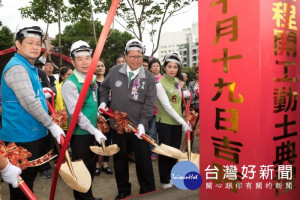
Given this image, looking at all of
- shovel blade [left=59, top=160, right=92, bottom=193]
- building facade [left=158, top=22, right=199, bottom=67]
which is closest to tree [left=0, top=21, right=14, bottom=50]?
shovel blade [left=59, top=160, right=92, bottom=193]

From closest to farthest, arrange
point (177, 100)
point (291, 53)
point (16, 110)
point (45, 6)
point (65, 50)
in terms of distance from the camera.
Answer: point (291, 53)
point (16, 110)
point (177, 100)
point (45, 6)
point (65, 50)

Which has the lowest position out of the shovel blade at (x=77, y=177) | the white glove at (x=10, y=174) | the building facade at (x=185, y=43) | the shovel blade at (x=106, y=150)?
the shovel blade at (x=77, y=177)

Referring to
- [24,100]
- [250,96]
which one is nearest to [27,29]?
[24,100]

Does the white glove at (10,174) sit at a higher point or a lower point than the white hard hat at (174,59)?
lower

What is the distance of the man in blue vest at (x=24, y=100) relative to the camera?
6.08ft

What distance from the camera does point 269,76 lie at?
1.43m

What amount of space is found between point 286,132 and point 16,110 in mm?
1929

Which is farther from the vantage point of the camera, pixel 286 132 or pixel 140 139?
pixel 140 139

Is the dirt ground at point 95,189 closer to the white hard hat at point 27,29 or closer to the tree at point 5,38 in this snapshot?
the white hard hat at point 27,29

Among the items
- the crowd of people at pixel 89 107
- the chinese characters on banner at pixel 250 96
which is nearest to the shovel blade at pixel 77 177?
the crowd of people at pixel 89 107

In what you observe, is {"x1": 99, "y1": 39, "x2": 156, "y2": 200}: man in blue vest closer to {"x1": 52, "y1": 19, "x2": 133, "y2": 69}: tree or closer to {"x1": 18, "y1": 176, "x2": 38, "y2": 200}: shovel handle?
{"x1": 18, "y1": 176, "x2": 38, "y2": 200}: shovel handle

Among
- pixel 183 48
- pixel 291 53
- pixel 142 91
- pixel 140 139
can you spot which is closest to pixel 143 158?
pixel 140 139

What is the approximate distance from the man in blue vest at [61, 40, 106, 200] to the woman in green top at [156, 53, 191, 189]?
92 centimetres

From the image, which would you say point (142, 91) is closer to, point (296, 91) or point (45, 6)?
point (296, 91)
